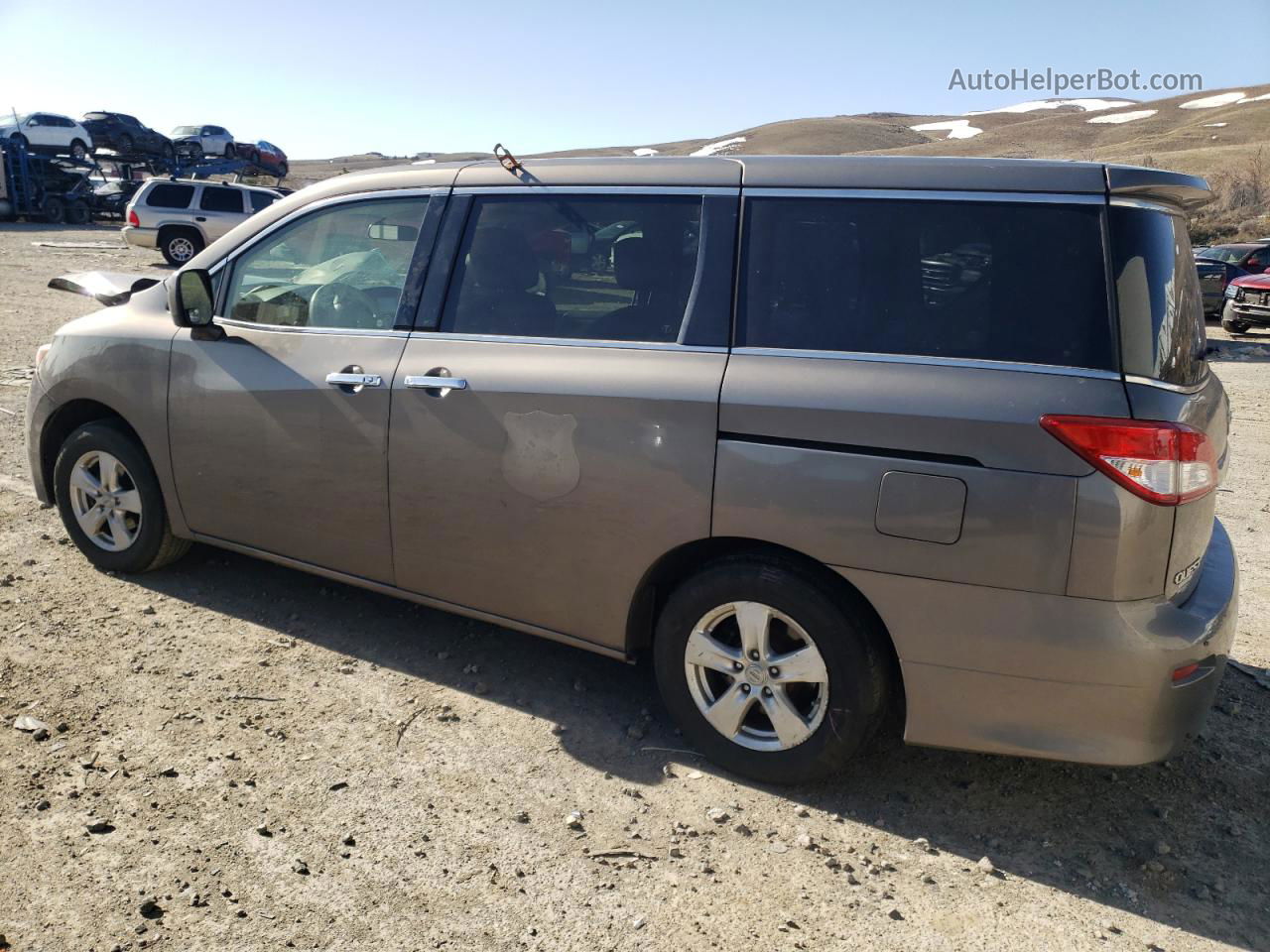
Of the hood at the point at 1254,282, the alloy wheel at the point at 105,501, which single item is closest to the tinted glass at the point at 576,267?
the alloy wheel at the point at 105,501

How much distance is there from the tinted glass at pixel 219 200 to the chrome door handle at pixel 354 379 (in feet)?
69.8

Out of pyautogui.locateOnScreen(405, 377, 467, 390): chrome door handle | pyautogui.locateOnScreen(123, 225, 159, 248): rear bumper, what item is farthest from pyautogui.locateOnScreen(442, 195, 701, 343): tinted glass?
pyautogui.locateOnScreen(123, 225, 159, 248): rear bumper

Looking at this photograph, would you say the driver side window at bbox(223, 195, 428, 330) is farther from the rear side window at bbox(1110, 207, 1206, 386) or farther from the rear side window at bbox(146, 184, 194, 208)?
the rear side window at bbox(146, 184, 194, 208)

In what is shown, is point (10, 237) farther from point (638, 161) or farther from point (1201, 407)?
point (1201, 407)

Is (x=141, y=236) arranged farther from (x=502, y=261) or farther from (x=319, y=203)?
(x=502, y=261)

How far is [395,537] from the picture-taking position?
3.80 metres

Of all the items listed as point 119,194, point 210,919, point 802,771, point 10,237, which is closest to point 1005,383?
point 802,771

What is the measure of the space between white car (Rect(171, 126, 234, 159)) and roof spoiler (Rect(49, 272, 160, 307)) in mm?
43287

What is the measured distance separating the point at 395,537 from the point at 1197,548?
2688 mm

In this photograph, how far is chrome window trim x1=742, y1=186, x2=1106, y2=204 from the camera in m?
2.80

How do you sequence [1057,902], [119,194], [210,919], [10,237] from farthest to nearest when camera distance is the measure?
[119,194]
[10,237]
[1057,902]
[210,919]

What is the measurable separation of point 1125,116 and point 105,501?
105 m

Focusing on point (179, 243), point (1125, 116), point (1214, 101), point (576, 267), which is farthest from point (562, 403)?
point (1214, 101)

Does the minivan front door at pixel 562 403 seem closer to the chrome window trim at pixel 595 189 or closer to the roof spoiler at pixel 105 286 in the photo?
the chrome window trim at pixel 595 189
